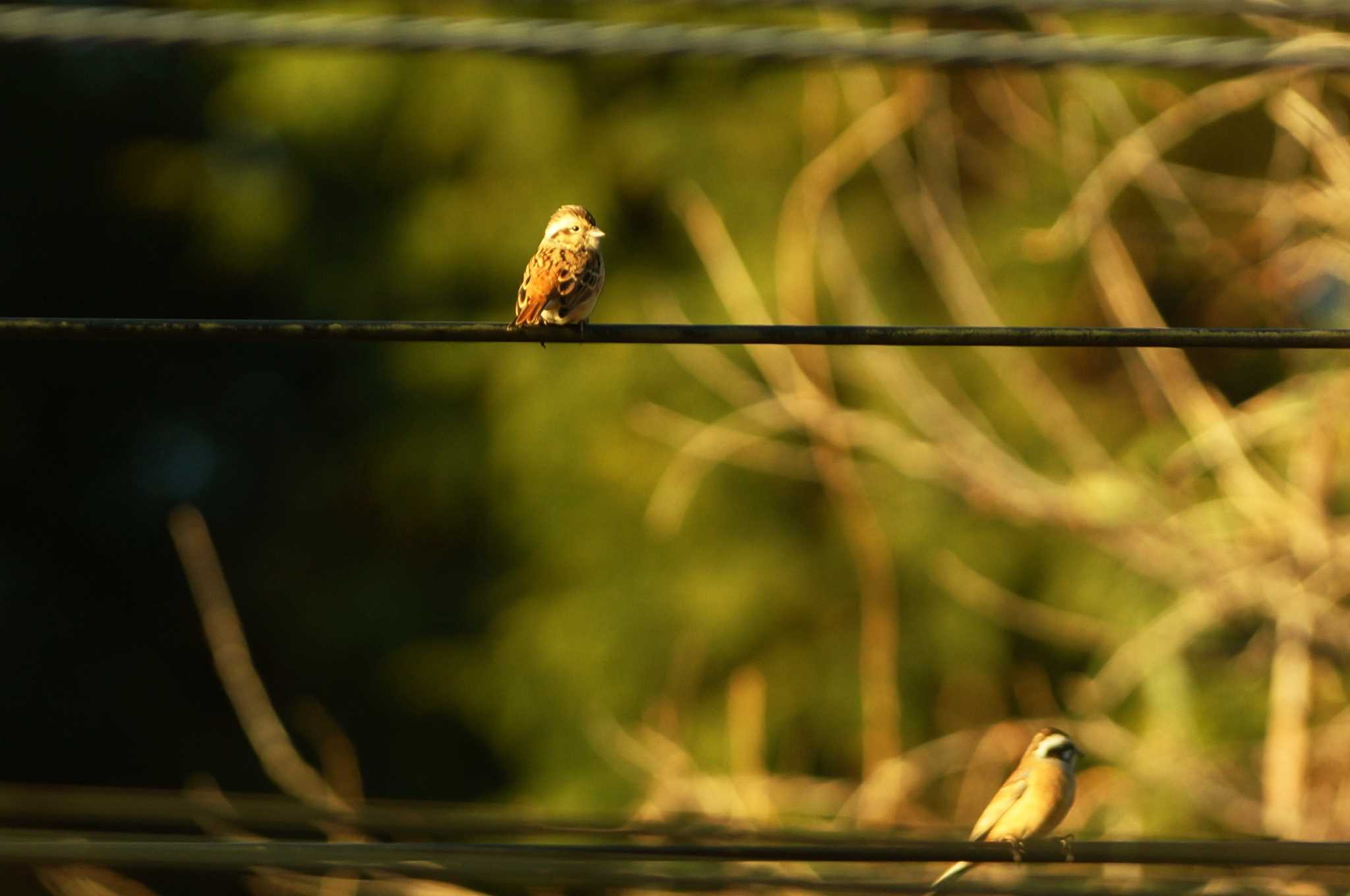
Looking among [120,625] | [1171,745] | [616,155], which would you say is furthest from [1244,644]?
[120,625]

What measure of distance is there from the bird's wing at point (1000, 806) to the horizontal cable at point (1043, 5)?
9.53ft

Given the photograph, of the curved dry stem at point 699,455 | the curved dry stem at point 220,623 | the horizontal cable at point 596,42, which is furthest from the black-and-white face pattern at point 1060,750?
the curved dry stem at point 220,623

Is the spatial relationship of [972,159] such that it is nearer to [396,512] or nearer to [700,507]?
[700,507]

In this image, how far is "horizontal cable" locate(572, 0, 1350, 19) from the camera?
527 centimetres

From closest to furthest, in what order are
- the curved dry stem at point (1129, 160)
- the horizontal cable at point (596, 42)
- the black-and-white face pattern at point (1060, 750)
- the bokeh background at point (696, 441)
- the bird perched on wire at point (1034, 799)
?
1. the horizontal cable at point (596, 42)
2. the bird perched on wire at point (1034, 799)
3. the black-and-white face pattern at point (1060, 750)
4. the curved dry stem at point (1129, 160)
5. the bokeh background at point (696, 441)

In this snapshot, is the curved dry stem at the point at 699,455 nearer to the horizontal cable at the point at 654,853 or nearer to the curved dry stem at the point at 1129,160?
the curved dry stem at the point at 1129,160

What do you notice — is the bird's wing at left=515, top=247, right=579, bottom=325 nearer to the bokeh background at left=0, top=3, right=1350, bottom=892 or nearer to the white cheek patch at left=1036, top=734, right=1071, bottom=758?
the bokeh background at left=0, top=3, right=1350, bottom=892

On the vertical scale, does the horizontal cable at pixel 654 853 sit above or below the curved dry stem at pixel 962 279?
below

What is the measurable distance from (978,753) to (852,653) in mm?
4293

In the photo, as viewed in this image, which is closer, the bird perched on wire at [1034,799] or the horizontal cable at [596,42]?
the horizontal cable at [596,42]

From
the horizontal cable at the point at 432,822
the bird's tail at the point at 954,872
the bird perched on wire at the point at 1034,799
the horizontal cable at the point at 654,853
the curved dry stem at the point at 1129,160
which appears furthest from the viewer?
the curved dry stem at the point at 1129,160

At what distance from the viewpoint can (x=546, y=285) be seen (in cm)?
527

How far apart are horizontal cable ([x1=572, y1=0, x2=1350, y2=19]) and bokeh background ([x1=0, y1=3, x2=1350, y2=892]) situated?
7.78 feet

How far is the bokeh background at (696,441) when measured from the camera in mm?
8539
